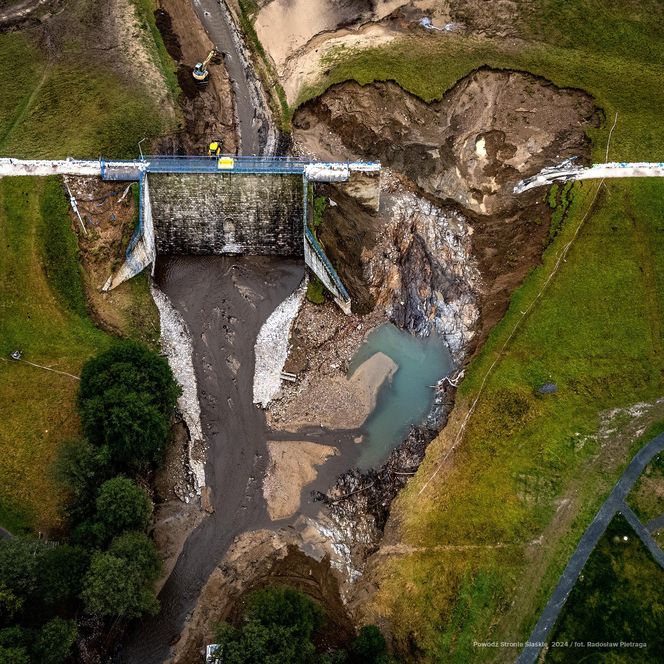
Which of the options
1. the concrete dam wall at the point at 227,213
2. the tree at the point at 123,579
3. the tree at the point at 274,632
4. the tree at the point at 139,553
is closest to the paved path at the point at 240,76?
the concrete dam wall at the point at 227,213

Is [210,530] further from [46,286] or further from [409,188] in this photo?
[409,188]

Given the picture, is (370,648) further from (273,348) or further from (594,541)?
(273,348)

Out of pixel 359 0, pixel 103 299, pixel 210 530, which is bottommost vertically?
pixel 210 530

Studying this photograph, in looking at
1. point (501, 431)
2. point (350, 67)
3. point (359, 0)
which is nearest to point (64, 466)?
point (501, 431)

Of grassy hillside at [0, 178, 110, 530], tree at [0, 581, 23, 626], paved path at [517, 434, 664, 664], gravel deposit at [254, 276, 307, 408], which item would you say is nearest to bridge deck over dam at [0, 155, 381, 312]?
grassy hillside at [0, 178, 110, 530]

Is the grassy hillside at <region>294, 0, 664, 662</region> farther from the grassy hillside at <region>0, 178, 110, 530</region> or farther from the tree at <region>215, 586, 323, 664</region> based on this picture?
the grassy hillside at <region>0, 178, 110, 530</region>

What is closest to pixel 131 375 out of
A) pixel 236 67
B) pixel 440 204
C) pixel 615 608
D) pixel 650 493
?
pixel 440 204

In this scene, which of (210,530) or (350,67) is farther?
(350,67)
